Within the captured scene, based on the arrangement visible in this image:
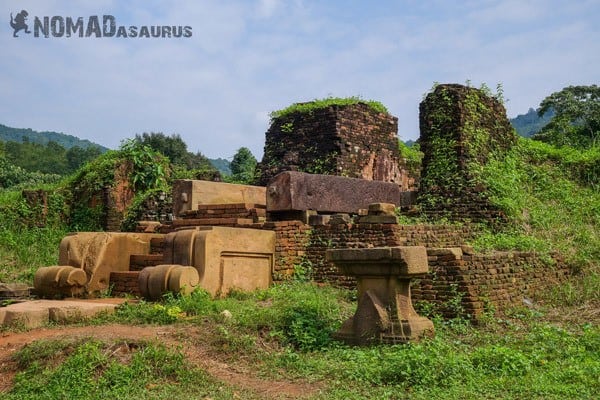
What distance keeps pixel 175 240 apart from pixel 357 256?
9.07ft

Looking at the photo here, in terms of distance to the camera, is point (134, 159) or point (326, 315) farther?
point (134, 159)

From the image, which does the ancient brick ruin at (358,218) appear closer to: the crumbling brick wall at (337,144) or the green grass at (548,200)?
the crumbling brick wall at (337,144)

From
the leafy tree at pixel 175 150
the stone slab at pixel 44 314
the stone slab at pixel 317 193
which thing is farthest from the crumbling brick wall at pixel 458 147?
the leafy tree at pixel 175 150

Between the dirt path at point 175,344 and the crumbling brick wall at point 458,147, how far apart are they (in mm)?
6535

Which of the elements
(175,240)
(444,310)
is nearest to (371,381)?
(444,310)

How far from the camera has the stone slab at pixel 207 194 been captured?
34.9 ft

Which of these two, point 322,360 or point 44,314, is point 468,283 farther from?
point 44,314

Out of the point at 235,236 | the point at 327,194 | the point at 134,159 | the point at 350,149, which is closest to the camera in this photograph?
the point at 235,236

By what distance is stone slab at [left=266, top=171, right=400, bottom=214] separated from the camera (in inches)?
375

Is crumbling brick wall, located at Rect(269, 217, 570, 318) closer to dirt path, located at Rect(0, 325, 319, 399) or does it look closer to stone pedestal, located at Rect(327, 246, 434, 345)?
stone pedestal, located at Rect(327, 246, 434, 345)

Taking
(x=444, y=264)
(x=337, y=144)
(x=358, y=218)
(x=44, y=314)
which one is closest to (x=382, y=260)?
(x=444, y=264)

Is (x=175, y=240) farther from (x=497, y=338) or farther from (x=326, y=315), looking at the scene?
(x=497, y=338)

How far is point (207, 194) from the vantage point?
35.8 feet

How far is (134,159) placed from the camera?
16.5 meters
